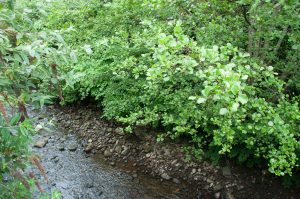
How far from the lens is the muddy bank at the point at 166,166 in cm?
543

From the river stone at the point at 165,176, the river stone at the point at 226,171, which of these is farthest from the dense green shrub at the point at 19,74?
the river stone at the point at 226,171

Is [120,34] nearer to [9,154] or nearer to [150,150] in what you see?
[150,150]

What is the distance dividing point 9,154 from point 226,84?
1.86m

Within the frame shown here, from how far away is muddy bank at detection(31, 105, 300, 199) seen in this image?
5435mm

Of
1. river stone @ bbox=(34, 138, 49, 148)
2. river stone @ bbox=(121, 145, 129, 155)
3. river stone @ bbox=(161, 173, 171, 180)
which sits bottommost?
river stone @ bbox=(34, 138, 49, 148)

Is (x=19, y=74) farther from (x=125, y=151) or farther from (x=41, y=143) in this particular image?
(x=41, y=143)

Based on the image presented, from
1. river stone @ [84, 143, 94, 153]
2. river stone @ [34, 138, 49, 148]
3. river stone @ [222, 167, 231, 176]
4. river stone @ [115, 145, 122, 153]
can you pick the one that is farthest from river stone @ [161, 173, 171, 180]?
river stone @ [34, 138, 49, 148]

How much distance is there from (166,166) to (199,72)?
3790 millimetres

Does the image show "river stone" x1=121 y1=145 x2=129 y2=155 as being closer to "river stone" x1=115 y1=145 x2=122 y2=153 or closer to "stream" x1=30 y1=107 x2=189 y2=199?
"river stone" x1=115 y1=145 x2=122 y2=153

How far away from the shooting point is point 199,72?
2.70 metres

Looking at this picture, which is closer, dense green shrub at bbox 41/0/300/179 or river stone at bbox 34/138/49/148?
dense green shrub at bbox 41/0/300/179

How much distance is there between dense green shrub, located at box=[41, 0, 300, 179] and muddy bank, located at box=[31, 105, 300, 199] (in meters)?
0.42

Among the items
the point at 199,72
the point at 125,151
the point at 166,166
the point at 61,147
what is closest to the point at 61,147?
the point at 61,147

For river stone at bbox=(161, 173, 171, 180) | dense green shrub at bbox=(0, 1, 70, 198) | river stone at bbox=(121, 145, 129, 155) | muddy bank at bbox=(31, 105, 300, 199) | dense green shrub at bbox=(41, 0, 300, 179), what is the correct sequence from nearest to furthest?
dense green shrub at bbox=(0, 1, 70, 198) < dense green shrub at bbox=(41, 0, 300, 179) < muddy bank at bbox=(31, 105, 300, 199) < river stone at bbox=(161, 173, 171, 180) < river stone at bbox=(121, 145, 129, 155)
